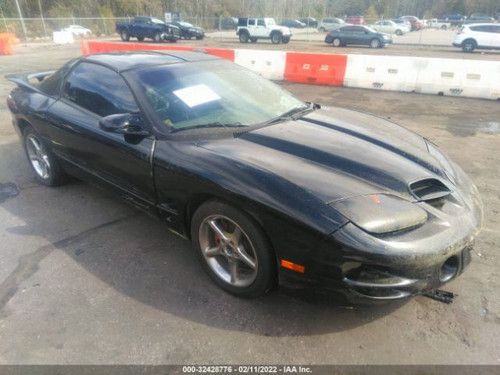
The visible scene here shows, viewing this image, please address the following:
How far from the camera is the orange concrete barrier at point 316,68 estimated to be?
394 inches

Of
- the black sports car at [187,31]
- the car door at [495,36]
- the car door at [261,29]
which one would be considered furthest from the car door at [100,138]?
the black sports car at [187,31]

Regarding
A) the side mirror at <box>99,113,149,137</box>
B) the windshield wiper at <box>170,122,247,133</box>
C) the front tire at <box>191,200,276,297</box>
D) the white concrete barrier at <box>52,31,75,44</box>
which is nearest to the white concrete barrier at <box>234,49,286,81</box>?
the windshield wiper at <box>170,122,247,133</box>

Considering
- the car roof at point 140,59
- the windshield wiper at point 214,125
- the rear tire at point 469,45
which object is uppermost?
the car roof at point 140,59

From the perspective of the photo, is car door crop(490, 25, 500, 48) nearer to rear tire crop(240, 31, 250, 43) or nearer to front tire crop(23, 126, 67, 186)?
rear tire crop(240, 31, 250, 43)

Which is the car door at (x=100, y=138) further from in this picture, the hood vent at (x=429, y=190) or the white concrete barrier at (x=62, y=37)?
the white concrete barrier at (x=62, y=37)

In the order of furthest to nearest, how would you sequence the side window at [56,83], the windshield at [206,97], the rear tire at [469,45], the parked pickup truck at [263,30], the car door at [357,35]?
the parked pickup truck at [263,30] → the car door at [357,35] → the rear tire at [469,45] → the side window at [56,83] → the windshield at [206,97]

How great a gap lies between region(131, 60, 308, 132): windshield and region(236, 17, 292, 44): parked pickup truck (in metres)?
25.0

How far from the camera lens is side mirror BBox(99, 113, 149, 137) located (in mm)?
2637

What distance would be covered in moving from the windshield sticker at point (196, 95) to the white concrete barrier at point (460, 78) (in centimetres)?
795

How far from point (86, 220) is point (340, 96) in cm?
713

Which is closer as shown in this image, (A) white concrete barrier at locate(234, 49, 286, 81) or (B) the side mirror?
(B) the side mirror

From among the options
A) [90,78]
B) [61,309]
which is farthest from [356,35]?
A: [61,309]

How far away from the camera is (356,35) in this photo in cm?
2445

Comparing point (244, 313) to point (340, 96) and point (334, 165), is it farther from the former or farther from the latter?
point (340, 96)
